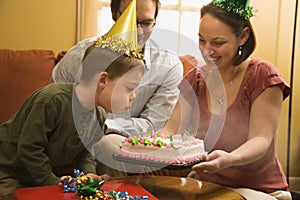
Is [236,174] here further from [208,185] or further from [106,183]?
[106,183]

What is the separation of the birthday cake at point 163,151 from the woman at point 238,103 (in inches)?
4.2

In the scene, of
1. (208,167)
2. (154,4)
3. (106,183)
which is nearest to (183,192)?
(208,167)

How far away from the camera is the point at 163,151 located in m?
1.39

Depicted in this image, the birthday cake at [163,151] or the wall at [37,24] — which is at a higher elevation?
the wall at [37,24]

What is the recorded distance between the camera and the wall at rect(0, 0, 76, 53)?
8.33 feet

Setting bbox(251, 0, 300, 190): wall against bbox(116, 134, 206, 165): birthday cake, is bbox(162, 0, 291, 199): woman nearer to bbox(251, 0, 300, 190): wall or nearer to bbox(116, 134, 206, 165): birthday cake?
bbox(116, 134, 206, 165): birthday cake

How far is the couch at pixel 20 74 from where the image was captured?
6.84 ft

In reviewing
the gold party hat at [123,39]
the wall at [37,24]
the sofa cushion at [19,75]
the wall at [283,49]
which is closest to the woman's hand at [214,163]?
the gold party hat at [123,39]

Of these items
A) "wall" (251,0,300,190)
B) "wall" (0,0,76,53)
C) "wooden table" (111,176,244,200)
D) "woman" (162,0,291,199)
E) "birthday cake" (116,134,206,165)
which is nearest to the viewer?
"wooden table" (111,176,244,200)

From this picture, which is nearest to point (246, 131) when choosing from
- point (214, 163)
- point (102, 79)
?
point (214, 163)

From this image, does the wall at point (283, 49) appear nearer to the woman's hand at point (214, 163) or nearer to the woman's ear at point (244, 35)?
the woman's ear at point (244, 35)

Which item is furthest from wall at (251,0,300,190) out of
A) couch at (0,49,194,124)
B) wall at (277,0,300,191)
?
couch at (0,49,194,124)

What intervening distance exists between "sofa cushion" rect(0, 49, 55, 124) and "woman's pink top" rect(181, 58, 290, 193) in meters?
0.87

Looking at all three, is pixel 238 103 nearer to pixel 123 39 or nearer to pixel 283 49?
pixel 123 39
